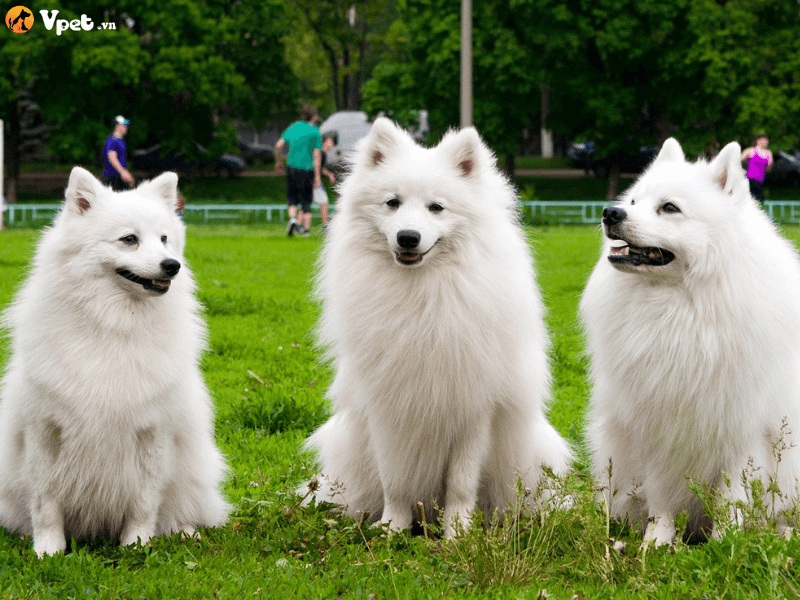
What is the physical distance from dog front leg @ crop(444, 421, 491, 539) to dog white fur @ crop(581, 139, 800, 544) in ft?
1.99

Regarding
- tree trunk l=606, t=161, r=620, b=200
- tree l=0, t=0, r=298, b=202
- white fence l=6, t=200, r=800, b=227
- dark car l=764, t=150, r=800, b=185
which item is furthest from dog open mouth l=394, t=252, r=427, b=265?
dark car l=764, t=150, r=800, b=185

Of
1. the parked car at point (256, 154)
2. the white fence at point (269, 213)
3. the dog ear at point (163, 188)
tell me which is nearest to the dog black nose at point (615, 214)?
the dog ear at point (163, 188)

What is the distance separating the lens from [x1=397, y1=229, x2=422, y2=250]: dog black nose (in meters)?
3.54

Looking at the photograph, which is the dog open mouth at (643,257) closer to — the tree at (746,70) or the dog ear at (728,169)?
the dog ear at (728,169)

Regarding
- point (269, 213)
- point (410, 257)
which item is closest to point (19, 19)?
point (269, 213)

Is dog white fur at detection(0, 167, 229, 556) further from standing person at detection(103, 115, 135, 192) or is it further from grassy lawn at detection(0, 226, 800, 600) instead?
standing person at detection(103, 115, 135, 192)

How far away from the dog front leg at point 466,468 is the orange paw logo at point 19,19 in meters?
25.4

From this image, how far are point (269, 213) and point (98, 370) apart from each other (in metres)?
19.7

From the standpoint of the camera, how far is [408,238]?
355cm

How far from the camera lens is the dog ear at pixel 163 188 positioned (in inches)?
148

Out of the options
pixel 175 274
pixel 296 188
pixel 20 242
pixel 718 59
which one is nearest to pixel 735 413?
pixel 175 274

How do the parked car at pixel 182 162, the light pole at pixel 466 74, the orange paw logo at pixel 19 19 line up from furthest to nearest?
the parked car at pixel 182 162 < the orange paw logo at pixel 19 19 < the light pole at pixel 466 74

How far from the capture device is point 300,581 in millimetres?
3227

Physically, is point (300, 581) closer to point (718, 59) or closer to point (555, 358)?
point (555, 358)
